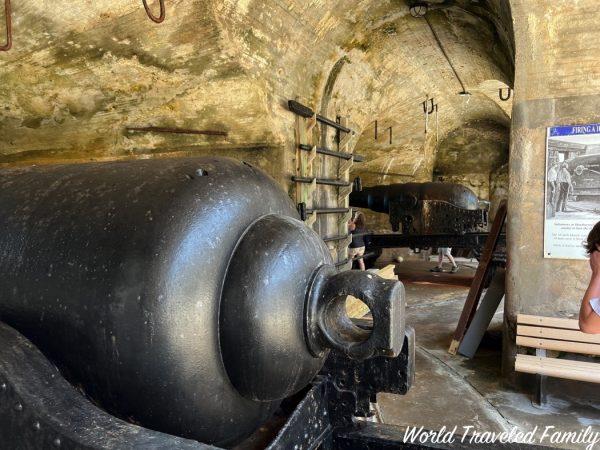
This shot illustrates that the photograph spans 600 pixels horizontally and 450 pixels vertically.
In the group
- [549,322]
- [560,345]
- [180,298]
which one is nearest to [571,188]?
[549,322]

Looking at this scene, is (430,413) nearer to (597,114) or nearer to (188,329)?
(597,114)

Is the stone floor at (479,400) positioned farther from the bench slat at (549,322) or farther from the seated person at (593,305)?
the seated person at (593,305)

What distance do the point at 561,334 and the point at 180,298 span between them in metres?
2.87

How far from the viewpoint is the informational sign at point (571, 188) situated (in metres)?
3.11

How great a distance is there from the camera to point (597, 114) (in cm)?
307

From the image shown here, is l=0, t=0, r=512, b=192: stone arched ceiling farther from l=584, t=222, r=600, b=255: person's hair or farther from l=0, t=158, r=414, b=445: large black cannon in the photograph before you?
l=0, t=158, r=414, b=445: large black cannon

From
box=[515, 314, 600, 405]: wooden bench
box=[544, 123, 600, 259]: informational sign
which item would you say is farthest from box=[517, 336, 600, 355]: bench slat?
box=[544, 123, 600, 259]: informational sign

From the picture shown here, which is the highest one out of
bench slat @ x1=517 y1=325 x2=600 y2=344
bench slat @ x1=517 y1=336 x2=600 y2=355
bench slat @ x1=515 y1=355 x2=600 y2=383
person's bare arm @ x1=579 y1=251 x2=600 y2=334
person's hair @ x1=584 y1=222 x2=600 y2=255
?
person's hair @ x1=584 y1=222 x2=600 y2=255

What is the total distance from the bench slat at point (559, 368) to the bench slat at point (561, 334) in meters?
0.14

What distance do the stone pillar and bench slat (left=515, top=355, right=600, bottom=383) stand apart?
0.90 ft

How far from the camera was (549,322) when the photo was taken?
3.11 meters

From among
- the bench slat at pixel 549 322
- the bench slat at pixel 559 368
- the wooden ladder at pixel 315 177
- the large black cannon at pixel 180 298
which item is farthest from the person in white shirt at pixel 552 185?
the large black cannon at pixel 180 298

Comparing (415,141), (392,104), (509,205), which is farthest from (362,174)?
(509,205)

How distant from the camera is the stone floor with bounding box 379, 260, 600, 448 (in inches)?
112
